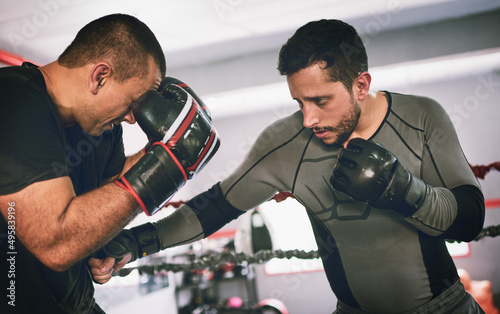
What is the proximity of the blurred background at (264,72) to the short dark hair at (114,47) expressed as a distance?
2002 millimetres

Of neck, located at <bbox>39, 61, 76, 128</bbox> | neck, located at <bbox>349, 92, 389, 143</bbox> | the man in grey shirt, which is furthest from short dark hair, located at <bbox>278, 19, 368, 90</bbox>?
neck, located at <bbox>39, 61, 76, 128</bbox>

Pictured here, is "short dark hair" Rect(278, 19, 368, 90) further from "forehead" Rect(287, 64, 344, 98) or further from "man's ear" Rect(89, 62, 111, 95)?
"man's ear" Rect(89, 62, 111, 95)

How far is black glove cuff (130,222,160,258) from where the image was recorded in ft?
4.39

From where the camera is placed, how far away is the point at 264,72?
4152mm

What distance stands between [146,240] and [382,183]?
87 centimetres

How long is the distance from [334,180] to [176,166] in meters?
0.48

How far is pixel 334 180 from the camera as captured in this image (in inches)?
43.9

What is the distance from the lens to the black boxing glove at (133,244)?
1242 mm

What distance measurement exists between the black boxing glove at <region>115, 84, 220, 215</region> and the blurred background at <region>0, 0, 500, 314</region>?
1987 millimetres

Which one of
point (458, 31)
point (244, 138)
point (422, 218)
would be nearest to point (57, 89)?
point (422, 218)

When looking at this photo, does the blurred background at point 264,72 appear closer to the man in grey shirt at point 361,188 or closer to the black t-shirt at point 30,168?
the man in grey shirt at point 361,188

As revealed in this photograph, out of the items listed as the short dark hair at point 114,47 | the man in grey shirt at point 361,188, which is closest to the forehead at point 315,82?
the man in grey shirt at point 361,188

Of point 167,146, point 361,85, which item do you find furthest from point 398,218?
point 167,146

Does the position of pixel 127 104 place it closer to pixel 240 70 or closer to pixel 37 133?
pixel 37 133
